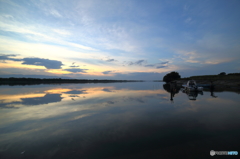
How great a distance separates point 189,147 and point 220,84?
6195cm

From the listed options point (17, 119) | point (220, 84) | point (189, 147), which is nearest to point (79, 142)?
point (189, 147)

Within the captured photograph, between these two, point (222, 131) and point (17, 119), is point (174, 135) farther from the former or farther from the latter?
point (17, 119)

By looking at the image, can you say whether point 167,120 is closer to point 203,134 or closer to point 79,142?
point 203,134

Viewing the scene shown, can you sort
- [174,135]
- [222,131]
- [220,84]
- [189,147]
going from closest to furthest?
[189,147], [174,135], [222,131], [220,84]

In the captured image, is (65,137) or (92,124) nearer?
(65,137)

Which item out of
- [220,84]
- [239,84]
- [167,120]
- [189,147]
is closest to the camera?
[189,147]

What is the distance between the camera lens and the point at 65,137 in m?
6.84

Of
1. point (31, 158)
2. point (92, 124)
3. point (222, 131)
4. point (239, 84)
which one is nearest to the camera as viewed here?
Result: point (31, 158)

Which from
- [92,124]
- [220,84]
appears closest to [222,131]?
[92,124]

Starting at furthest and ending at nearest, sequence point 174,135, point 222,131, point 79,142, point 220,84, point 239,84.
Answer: point 220,84
point 239,84
point 222,131
point 174,135
point 79,142

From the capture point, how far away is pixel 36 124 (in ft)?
29.0

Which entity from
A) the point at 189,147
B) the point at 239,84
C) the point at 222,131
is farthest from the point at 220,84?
the point at 189,147

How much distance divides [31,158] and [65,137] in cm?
186

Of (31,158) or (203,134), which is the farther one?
(203,134)
